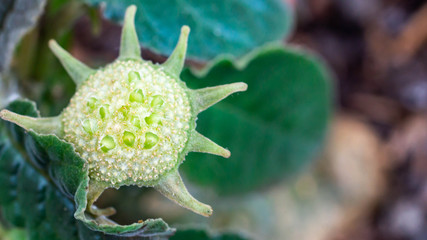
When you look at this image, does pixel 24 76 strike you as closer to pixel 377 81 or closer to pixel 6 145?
pixel 6 145

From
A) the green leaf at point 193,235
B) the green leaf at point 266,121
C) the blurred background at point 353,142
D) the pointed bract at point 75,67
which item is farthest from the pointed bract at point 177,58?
the blurred background at point 353,142

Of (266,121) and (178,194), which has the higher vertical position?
(266,121)

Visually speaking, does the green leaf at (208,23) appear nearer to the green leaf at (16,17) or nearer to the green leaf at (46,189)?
the green leaf at (16,17)

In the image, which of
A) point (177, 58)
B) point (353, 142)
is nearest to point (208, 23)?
point (177, 58)

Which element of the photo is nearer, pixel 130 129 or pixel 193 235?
pixel 130 129

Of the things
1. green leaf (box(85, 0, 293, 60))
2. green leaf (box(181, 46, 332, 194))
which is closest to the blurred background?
green leaf (box(181, 46, 332, 194))

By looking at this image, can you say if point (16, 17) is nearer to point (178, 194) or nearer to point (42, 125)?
point (42, 125)

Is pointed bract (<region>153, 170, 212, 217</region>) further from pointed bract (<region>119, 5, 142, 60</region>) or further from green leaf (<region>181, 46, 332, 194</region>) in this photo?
green leaf (<region>181, 46, 332, 194</region>)
